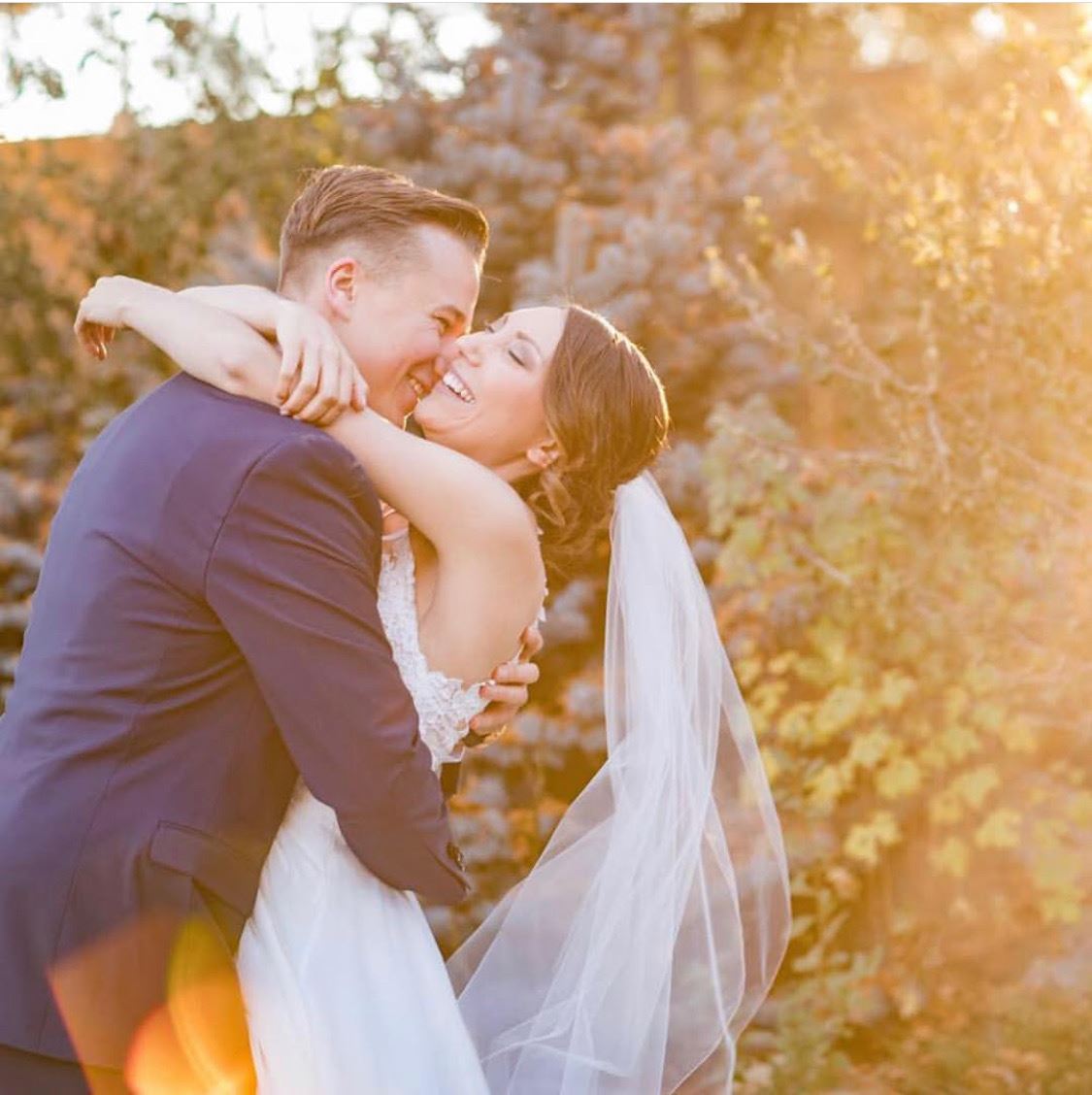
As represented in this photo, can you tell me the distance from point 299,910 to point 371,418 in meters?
0.74

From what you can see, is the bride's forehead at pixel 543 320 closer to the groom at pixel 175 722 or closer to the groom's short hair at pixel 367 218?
the groom's short hair at pixel 367 218

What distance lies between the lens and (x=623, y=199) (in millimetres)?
6328

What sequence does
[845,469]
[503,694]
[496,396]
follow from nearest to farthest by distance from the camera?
[503,694] → [496,396] → [845,469]

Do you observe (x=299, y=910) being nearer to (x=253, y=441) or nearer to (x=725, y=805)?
(x=253, y=441)

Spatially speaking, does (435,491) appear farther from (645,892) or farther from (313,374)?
(645,892)

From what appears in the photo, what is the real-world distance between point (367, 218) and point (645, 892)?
1288 mm

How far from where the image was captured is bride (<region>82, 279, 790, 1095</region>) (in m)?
2.23

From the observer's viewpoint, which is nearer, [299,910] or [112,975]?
[112,975]

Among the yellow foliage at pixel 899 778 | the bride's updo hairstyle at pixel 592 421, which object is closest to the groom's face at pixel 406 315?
the bride's updo hairstyle at pixel 592 421

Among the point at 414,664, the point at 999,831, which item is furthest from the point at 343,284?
the point at 999,831

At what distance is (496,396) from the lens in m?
2.65

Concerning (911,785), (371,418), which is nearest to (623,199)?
(911,785)

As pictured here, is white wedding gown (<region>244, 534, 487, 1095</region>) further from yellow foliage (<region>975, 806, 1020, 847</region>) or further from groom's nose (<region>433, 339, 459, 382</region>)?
yellow foliage (<region>975, 806, 1020, 847</region>)

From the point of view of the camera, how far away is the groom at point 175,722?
76.2 inches
